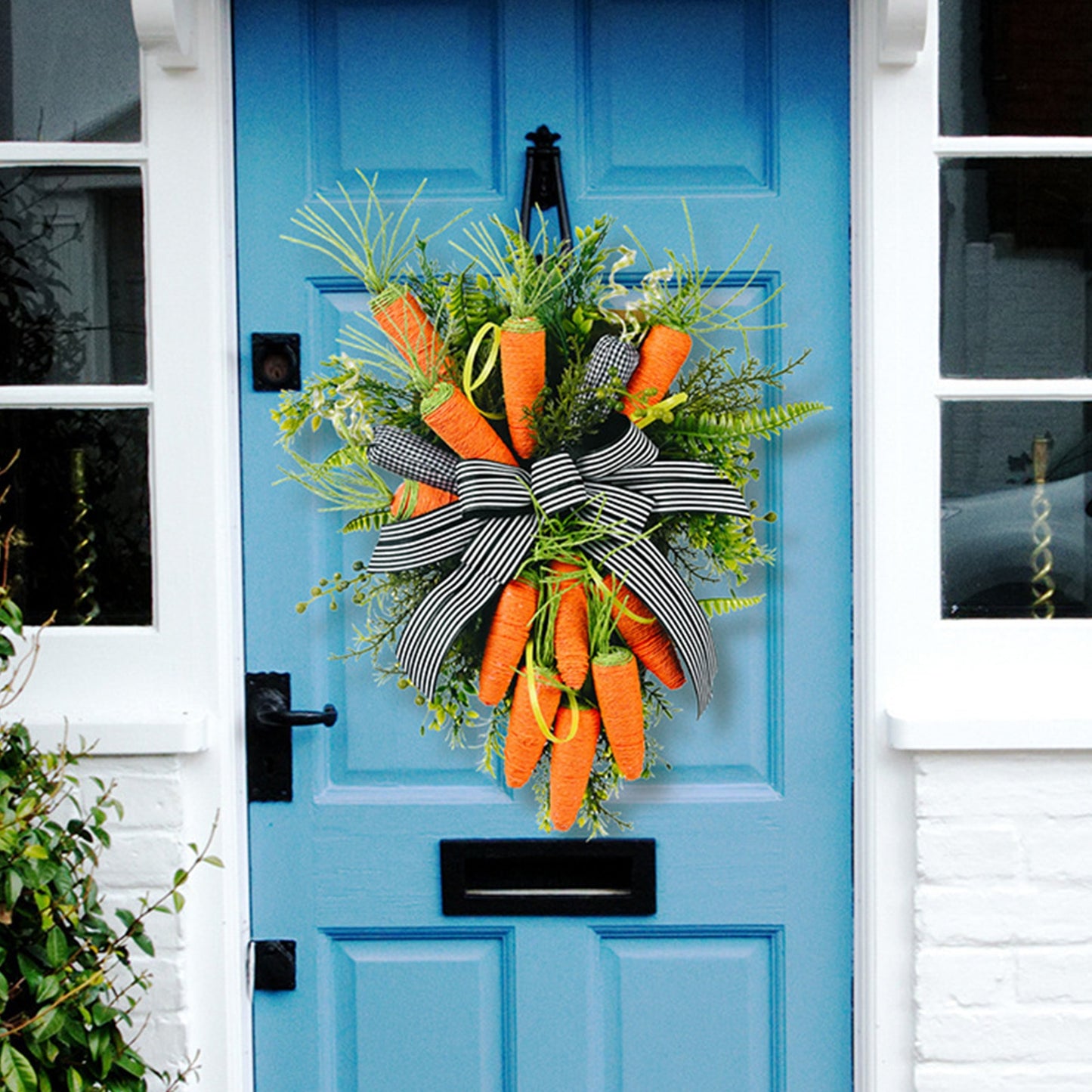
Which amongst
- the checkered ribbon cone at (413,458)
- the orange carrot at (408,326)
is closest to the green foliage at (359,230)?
the orange carrot at (408,326)

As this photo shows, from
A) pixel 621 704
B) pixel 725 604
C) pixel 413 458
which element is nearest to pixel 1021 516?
pixel 725 604

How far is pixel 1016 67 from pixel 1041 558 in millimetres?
711

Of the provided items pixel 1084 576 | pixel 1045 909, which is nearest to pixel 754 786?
pixel 1045 909

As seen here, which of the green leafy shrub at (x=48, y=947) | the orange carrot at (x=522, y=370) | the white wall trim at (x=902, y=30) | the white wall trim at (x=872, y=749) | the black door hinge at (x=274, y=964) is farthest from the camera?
the black door hinge at (x=274, y=964)

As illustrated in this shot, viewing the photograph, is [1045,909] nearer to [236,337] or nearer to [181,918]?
[181,918]

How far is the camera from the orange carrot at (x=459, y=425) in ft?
4.88

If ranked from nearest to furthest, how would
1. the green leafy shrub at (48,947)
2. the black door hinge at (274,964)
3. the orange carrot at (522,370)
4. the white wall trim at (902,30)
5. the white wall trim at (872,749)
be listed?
the green leafy shrub at (48,947), the orange carrot at (522,370), the white wall trim at (902,30), the white wall trim at (872,749), the black door hinge at (274,964)

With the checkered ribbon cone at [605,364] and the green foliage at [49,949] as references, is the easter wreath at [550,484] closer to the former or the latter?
the checkered ribbon cone at [605,364]

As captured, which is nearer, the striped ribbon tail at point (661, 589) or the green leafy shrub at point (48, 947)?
the green leafy shrub at point (48, 947)

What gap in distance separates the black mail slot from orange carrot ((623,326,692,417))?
0.69 m

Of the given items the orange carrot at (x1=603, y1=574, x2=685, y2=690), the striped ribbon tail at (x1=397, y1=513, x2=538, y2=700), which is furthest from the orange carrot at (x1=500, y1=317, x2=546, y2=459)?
the orange carrot at (x1=603, y1=574, x2=685, y2=690)

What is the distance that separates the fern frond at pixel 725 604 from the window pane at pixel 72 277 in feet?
2.93

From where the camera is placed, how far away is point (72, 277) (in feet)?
5.90

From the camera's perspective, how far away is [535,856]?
5.98 feet
